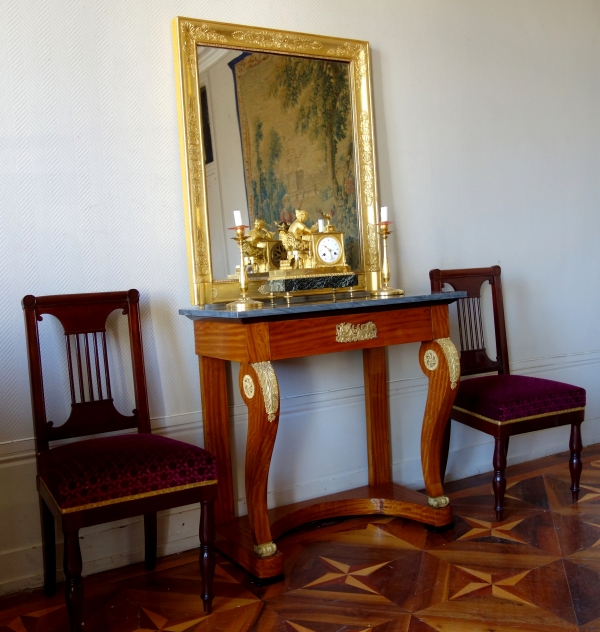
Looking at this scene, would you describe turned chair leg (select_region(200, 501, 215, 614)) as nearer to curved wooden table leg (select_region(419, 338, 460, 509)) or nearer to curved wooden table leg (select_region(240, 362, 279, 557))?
curved wooden table leg (select_region(240, 362, 279, 557))

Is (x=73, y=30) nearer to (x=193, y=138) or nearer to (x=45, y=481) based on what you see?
(x=193, y=138)

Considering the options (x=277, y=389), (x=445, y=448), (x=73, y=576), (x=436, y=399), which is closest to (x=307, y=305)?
(x=277, y=389)

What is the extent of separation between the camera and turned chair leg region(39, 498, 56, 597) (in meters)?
2.33

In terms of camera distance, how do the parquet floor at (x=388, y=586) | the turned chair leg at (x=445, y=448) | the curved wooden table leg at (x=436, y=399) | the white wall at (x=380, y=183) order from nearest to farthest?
the parquet floor at (x=388, y=586) → the white wall at (x=380, y=183) → the curved wooden table leg at (x=436, y=399) → the turned chair leg at (x=445, y=448)

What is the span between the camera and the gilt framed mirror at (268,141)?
8.85 feet

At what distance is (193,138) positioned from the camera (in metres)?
2.69

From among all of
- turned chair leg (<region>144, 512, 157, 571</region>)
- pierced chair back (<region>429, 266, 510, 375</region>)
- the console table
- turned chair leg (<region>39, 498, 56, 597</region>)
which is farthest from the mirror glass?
turned chair leg (<region>39, 498, 56, 597</region>)

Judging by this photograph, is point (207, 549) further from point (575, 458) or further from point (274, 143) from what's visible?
point (575, 458)

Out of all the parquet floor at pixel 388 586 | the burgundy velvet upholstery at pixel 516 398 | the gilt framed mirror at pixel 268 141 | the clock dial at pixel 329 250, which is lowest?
the parquet floor at pixel 388 586

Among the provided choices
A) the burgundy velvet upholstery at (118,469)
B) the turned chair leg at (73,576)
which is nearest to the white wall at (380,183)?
the burgundy velvet upholstery at (118,469)

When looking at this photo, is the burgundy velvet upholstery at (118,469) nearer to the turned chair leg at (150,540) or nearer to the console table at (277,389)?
the console table at (277,389)

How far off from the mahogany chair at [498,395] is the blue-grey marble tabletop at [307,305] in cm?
53

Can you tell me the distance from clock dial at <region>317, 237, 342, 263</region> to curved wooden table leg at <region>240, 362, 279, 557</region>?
0.67 metres

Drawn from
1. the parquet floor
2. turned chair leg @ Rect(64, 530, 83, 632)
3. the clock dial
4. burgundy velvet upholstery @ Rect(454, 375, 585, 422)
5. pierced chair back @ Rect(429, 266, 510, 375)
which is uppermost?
the clock dial
